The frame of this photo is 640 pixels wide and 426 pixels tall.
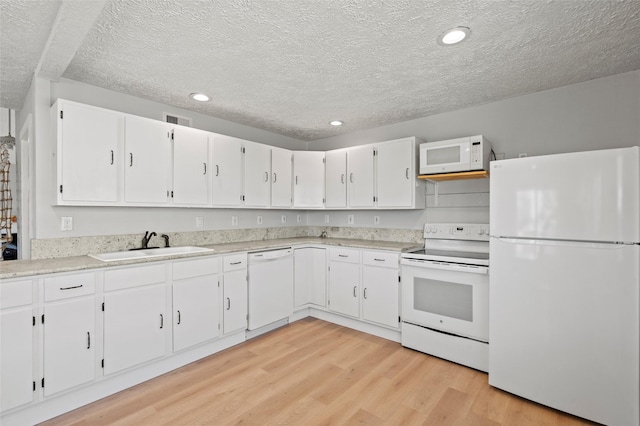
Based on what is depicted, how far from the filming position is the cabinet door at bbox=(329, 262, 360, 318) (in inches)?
134

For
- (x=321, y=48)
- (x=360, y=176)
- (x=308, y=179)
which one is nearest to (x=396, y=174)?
(x=360, y=176)

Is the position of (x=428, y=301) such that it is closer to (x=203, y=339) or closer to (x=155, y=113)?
(x=203, y=339)

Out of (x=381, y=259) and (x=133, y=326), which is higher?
(x=381, y=259)

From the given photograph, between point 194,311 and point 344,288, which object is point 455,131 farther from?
point 194,311

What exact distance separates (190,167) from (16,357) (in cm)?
188

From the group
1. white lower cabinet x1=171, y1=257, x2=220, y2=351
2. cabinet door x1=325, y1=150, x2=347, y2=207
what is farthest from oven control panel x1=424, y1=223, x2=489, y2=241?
white lower cabinet x1=171, y1=257, x2=220, y2=351

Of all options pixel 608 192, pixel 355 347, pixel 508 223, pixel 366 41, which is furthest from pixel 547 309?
pixel 366 41

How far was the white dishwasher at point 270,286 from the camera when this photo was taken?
314cm

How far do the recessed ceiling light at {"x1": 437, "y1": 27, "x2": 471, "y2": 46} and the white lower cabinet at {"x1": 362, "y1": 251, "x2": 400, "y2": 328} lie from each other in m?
1.94

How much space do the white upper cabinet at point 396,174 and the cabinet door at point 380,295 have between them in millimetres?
804

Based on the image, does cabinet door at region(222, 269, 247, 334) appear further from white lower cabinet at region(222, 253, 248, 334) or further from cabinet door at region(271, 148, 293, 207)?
cabinet door at region(271, 148, 293, 207)

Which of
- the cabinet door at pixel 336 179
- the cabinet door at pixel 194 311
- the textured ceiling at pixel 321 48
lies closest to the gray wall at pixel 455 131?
the textured ceiling at pixel 321 48

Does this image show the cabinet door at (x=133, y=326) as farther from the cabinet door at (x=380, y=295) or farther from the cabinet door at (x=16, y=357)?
the cabinet door at (x=380, y=295)

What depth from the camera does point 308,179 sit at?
13.5ft
